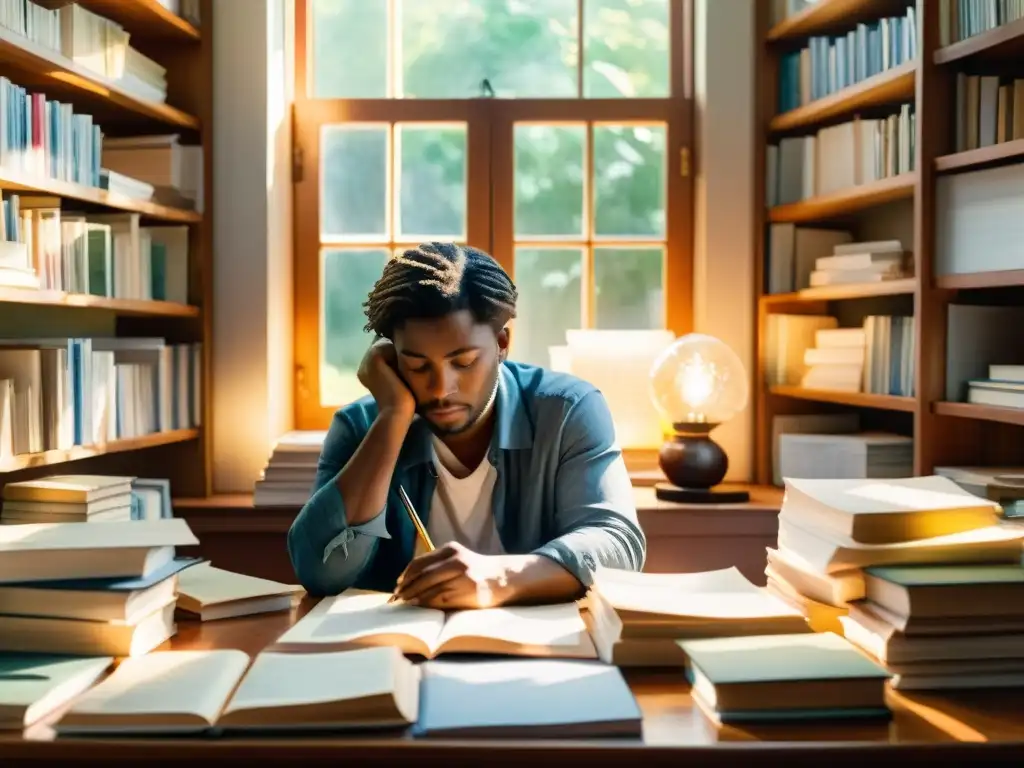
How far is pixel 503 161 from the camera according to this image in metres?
3.48

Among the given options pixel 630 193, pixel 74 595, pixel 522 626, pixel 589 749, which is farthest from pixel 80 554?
pixel 630 193

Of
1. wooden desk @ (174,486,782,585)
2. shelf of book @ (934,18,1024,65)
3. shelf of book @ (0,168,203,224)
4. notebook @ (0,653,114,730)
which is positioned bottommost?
wooden desk @ (174,486,782,585)

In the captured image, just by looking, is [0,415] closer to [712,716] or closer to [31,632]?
[31,632]

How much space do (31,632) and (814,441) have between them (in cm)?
229

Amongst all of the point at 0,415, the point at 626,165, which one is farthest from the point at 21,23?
the point at 626,165

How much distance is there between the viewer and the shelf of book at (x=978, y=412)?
228cm

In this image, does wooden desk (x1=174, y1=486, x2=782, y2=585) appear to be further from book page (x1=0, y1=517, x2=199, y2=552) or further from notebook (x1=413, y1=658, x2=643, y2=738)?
notebook (x1=413, y1=658, x2=643, y2=738)

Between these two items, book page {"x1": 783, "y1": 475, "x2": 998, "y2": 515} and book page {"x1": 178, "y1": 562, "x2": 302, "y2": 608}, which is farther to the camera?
book page {"x1": 178, "y1": 562, "x2": 302, "y2": 608}

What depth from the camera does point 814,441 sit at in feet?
10.0

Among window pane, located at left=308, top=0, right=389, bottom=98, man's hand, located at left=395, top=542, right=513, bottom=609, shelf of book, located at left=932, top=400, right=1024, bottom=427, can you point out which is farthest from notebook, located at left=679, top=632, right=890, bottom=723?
window pane, located at left=308, top=0, right=389, bottom=98

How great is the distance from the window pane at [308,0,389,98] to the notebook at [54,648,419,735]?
265 cm

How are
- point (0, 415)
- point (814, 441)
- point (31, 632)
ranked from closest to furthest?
point (31, 632) → point (0, 415) → point (814, 441)

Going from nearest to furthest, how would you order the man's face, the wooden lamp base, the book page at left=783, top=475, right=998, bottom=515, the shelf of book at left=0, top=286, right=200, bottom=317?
1. the book page at left=783, top=475, right=998, bottom=515
2. the man's face
3. the shelf of book at left=0, top=286, right=200, bottom=317
4. the wooden lamp base

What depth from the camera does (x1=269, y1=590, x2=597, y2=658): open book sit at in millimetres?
1271
